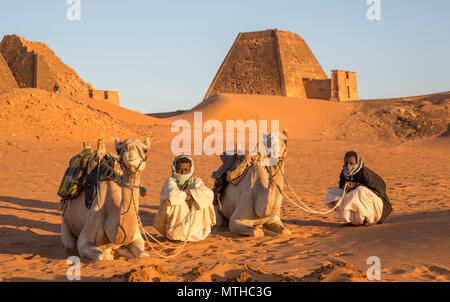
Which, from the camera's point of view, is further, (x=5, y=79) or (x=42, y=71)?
(x=42, y=71)

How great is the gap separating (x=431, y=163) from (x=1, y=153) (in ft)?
46.4

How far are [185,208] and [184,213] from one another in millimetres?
60

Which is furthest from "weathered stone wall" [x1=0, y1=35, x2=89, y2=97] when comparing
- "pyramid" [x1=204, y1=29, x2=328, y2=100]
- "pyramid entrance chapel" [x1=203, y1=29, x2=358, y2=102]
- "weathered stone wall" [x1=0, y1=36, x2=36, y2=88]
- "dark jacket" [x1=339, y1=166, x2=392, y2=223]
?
"dark jacket" [x1=339, y1=166, x2=392, y2=223]

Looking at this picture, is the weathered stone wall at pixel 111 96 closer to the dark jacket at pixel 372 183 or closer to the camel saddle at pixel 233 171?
the camel saddle at pixel 233 171

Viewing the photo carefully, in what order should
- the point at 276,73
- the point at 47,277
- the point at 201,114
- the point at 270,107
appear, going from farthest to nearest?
the point at 276,73
the point at 270,107
the point at 201,114
the point at 47,277

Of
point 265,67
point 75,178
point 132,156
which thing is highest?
point 265,67

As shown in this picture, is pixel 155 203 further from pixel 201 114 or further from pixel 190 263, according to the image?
pixel 201 114

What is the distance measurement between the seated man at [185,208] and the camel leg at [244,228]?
0.63 m

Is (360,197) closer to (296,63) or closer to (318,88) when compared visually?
(318,88)

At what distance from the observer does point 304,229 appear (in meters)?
7.73

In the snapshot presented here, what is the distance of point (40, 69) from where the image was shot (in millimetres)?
53125

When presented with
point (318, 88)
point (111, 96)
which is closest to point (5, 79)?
point (111, 96)

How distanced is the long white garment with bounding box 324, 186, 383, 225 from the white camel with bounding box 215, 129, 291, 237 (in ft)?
3.03
